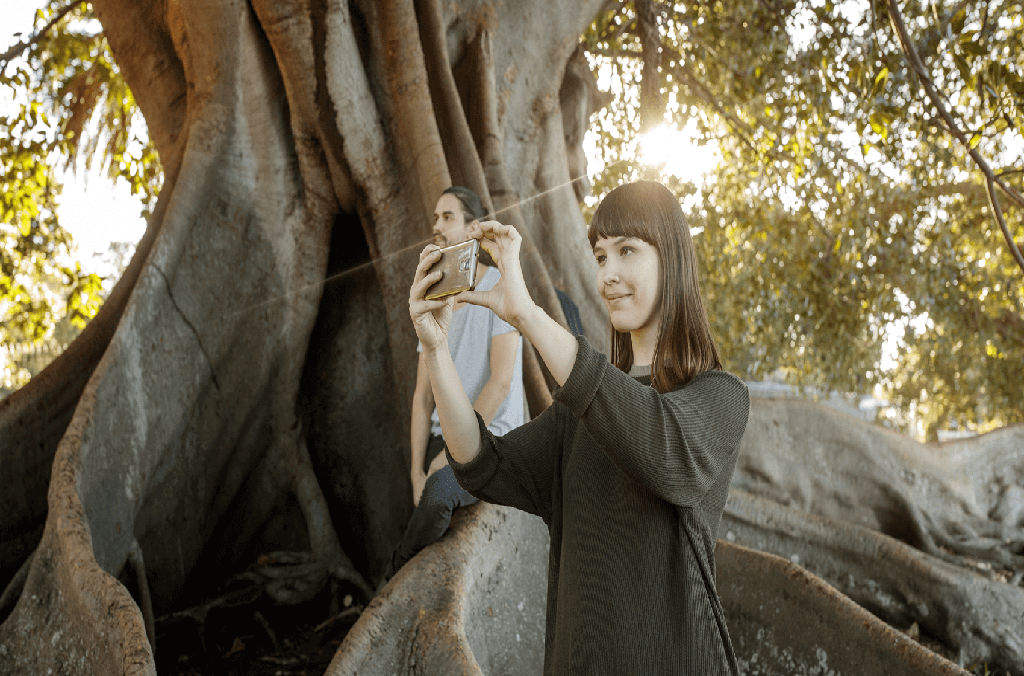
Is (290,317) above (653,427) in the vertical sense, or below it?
above

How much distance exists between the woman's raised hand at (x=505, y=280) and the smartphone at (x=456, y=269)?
0.06ft

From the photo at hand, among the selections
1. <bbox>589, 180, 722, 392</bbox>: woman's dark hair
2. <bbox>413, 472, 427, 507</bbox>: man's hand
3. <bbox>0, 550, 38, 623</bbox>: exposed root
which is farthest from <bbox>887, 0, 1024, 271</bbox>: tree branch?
<bbox>0, 550, 38, 623</bbox>: exposed root

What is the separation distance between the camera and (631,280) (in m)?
1.39

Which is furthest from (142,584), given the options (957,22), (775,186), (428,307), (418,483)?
(775,186)

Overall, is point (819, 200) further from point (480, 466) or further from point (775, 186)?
point (480, 466)

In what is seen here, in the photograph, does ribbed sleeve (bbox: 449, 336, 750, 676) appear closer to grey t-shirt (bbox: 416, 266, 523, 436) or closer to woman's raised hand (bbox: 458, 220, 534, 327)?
woman's raised hand (bbox: 458, 220, 534, 327)

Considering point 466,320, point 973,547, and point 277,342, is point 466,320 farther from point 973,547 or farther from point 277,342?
point 973,547

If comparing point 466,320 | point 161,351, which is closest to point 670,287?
point 466,320

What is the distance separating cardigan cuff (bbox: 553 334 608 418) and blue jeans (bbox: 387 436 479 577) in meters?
1.45

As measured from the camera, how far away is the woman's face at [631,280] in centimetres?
139

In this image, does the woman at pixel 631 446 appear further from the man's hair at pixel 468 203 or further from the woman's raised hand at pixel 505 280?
the man's hair at pixel 468 203

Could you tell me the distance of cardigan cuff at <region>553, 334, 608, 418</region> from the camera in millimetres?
1121

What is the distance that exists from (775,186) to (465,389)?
5052 millimetres

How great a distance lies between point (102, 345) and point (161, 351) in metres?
0.47
